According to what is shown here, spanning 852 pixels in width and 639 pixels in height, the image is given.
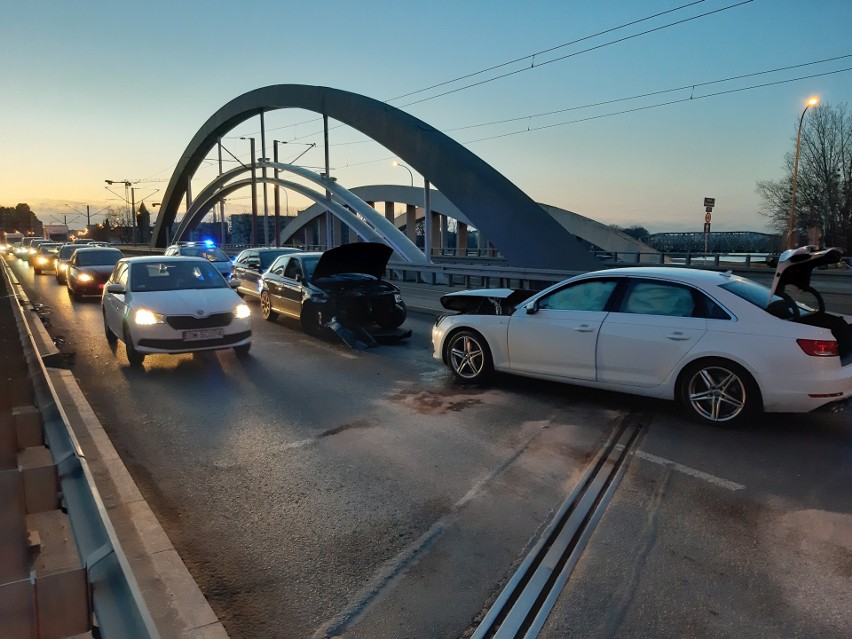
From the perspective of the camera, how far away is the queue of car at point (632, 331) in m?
5.41

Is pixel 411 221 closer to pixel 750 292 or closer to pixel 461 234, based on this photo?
pixel 461 234

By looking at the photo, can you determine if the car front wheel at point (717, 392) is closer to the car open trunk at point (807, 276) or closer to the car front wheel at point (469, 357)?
the car open trunk at point (807, 276)

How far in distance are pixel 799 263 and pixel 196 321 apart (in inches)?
286

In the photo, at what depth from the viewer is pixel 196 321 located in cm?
850

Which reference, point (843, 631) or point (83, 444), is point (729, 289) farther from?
point (83, 444)

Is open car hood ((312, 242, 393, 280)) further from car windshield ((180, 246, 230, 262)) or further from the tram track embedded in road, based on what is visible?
car windshield ((180, 246, 230, 262))

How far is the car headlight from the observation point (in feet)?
27.5

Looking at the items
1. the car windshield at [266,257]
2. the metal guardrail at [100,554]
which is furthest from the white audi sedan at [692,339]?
the car windshield at [266,257]

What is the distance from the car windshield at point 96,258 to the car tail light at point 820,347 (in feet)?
60.2

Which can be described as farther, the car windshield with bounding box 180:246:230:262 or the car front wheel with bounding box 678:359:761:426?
the car windshield with bounding box 180:246:230:262

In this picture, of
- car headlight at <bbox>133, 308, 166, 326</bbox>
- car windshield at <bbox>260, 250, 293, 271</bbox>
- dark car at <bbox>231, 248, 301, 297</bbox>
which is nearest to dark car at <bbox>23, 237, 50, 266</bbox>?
dark car at <bbox>231, 248, 301, 297</bbox>

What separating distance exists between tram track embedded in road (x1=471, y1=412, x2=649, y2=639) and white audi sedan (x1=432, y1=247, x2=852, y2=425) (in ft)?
4.12

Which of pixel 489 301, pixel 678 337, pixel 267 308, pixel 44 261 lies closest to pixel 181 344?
pixel 489 301

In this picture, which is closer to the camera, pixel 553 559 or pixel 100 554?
pixel 100 554
